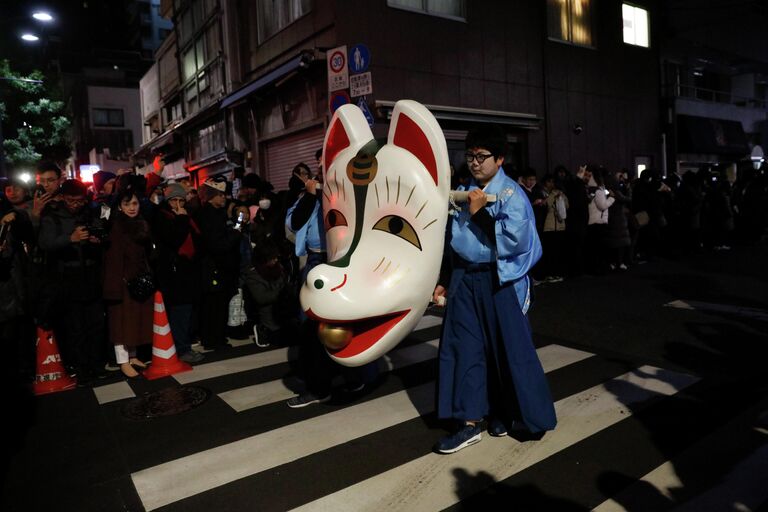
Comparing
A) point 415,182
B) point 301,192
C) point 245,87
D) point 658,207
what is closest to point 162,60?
point 245,87

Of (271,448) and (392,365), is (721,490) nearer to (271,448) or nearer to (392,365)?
(271,448)

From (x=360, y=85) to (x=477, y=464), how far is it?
204 inches

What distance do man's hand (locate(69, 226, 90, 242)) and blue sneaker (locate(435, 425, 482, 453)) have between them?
3532mm

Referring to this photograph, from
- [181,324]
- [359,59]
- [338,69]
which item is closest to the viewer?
[181,324]

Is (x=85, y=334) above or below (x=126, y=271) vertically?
below

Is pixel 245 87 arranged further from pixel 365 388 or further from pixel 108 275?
pixel 365 388

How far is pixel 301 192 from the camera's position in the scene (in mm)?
4734

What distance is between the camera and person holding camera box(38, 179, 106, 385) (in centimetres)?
496

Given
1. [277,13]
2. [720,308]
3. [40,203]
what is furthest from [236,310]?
[277,13]

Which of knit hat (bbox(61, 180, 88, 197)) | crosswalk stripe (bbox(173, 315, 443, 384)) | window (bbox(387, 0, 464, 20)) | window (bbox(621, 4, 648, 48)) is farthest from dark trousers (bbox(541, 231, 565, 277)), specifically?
window (bbox(621, 4, 648, 48))

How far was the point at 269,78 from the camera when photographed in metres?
12.7

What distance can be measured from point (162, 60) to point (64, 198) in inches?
869

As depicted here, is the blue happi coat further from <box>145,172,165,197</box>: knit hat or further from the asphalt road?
<box>145,172,165,197</box>: knit hat

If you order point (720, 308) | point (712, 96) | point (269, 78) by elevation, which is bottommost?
point (720, 308)
